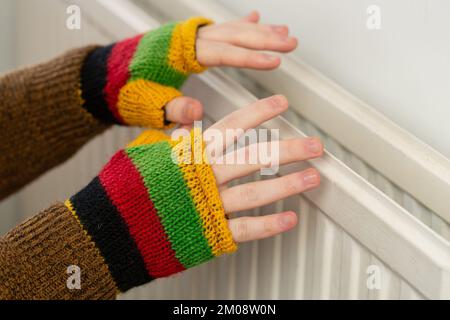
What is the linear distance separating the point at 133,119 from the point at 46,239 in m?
0.17

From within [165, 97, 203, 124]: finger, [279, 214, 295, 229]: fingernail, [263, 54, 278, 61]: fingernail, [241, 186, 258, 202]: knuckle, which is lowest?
[279, 214, 295, 229]: fingernail

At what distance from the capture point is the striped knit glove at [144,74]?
717 mm

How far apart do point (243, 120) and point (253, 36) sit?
0.12m

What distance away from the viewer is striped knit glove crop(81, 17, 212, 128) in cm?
72

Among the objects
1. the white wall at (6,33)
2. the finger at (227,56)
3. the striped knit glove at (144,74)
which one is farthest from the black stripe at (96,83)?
the white wall at (6,33)

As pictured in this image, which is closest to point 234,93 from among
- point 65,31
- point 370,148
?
point 370,148

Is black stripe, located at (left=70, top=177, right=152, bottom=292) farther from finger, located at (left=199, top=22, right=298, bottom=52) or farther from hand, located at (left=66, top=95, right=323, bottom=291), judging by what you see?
finger, located at (left=199, top=22, right=298, bottom=52)

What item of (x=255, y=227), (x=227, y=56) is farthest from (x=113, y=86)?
(x=255, y=227)

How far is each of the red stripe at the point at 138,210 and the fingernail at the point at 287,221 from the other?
106 mm

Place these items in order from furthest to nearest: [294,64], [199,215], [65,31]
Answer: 1. [65,31]
2. [294,64]
3. [199,215]

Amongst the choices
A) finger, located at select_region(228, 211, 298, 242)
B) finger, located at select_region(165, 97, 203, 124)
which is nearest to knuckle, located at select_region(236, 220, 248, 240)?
finger, located at select_region(228, 211, 298, 242)

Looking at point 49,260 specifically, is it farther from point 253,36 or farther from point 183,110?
point 253,36
